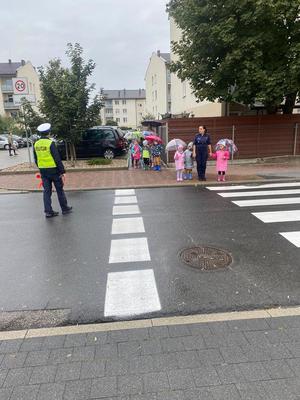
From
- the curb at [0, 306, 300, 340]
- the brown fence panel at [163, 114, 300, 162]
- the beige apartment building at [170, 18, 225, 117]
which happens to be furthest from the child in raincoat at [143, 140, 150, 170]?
the curb at [0, 306, 300, 340]

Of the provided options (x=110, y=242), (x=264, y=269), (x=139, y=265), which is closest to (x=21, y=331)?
(x=139, y=265)

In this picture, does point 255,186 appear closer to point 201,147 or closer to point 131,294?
point 201,147

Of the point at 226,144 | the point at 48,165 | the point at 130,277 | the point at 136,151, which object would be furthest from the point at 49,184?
the point at 136,151

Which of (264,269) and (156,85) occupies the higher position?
(156,85)

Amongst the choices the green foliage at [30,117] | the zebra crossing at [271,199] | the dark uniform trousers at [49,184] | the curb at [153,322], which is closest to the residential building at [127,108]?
the green foliage at [30,117]

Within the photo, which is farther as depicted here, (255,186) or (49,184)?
(255,186)

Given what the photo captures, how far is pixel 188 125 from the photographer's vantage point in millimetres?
14641

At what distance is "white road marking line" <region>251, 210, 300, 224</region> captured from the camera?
6.61 m

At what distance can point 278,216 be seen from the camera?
6.85 meters

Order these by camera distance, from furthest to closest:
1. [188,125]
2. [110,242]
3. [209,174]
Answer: [188,125] → [209,174] → [110,242]

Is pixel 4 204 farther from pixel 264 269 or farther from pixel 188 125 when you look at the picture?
pixel 188 125

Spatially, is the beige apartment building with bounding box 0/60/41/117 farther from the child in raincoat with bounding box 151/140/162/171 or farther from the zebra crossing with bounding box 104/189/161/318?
the zebra crossing with bounding box 104/189/161/318

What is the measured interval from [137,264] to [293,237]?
2.61 metres

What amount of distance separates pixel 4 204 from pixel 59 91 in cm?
737
